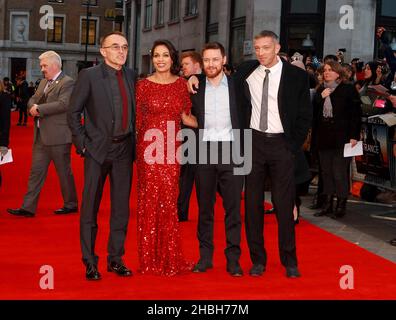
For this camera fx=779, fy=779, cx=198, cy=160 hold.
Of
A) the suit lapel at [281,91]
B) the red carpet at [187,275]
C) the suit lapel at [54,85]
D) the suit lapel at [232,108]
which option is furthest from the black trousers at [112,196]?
the suit lapel at [54,85]

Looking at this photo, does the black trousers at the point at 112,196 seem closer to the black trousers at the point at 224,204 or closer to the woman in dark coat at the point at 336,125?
the black trousers at the point at 224,204

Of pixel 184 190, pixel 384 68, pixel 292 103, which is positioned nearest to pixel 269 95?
pixel 292 103

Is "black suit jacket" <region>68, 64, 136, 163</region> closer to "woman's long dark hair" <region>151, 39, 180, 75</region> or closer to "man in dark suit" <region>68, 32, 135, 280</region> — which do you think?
"man in dark suit" <region>68, 32, 135, 280</region>

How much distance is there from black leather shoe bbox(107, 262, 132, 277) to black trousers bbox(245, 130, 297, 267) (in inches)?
44.8

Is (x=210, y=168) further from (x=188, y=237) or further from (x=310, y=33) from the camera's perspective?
(x=310, y=33)

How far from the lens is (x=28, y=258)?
728cm

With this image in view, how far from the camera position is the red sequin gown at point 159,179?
657cm

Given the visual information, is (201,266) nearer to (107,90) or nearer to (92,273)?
(92,273)

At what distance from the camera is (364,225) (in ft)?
32.7

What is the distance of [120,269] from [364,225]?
14.4 ft

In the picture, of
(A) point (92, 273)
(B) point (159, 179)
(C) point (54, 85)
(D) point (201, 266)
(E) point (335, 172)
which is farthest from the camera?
(E) point (335, 172)

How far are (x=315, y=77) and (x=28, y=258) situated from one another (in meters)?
6.98

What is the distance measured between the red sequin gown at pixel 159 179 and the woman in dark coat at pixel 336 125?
3.84 m
